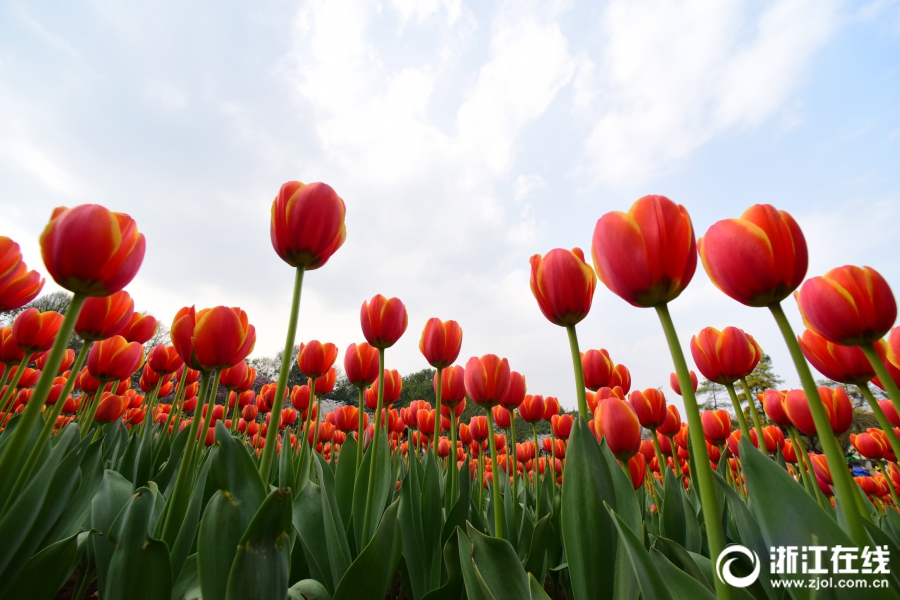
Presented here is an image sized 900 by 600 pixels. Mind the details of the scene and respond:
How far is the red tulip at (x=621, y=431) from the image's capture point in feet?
4.56

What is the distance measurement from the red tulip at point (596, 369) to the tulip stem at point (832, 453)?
4.34 feet

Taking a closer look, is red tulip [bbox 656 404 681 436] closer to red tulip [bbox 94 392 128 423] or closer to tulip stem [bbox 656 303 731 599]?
tulip stem [bbox 656 303 731 599]

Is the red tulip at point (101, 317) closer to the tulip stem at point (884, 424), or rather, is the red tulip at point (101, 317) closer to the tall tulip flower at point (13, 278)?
the tall tulip flower at point (13, 278)

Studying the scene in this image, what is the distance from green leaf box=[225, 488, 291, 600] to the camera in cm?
68

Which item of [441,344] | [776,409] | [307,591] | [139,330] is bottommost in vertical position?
[307,591]

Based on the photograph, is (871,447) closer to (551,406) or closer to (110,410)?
(551,406)

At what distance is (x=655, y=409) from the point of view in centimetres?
191

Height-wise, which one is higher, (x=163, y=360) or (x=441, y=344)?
(x=163, y=360)

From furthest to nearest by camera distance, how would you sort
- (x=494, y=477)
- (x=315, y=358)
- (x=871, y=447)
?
(x=871, y=447) → (x=315, y=358) → (x=494, y=477)

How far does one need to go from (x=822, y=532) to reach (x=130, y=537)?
1.35 m

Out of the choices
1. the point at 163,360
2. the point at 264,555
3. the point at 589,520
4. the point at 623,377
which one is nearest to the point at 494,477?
the point at 589,520

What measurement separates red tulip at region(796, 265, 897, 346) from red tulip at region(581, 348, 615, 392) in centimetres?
112

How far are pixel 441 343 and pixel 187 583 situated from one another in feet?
3.71

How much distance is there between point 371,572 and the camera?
0.96 m
